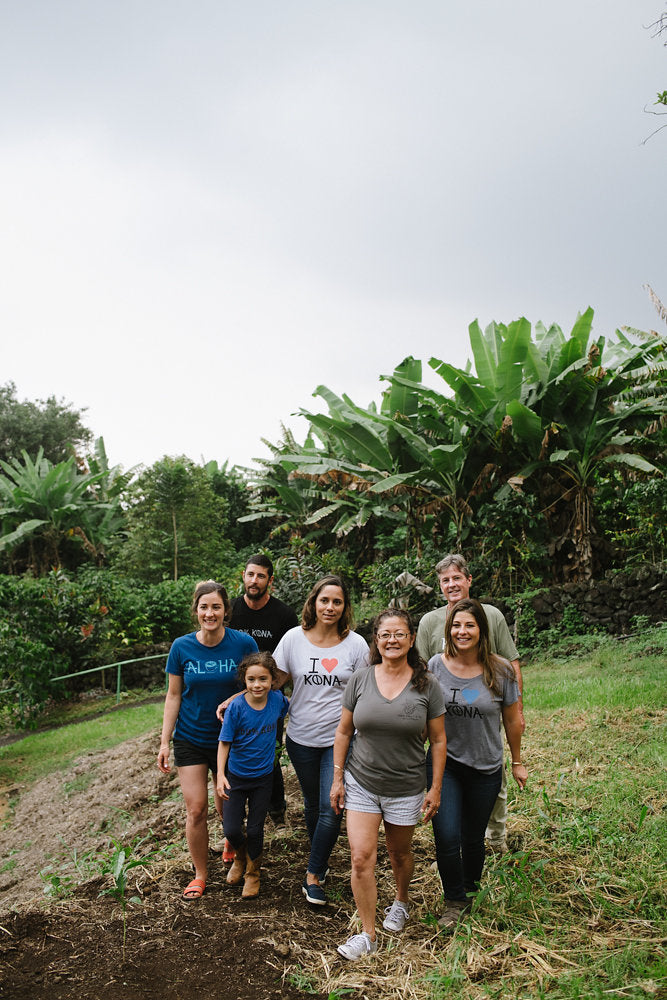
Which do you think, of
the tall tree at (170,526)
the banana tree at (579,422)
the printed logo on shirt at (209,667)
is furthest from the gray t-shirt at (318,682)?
the tall tree at (170,526)

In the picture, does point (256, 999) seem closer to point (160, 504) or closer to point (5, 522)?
point (160, 504)

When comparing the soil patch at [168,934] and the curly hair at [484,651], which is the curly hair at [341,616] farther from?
the soil patch at [168,934]

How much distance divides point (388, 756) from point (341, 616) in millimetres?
879

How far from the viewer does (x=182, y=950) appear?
358cm

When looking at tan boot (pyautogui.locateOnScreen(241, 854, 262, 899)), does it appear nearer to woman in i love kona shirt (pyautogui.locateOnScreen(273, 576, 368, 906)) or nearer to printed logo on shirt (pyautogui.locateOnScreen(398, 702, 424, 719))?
woman in i love kona shirt (pyautogui.locateOnScreen(273, 576, 368, 906))

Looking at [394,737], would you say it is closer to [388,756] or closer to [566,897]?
[388,756]

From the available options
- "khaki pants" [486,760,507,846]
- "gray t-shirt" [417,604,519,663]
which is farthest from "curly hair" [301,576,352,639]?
Answer: "khaki pants" [486,760,507,846]

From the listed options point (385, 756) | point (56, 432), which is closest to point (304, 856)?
point (385, 756)

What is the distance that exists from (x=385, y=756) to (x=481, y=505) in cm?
875

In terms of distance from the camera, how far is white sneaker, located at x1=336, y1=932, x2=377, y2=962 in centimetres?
342

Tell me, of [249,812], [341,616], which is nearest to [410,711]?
[341,616]

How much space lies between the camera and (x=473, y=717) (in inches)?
145

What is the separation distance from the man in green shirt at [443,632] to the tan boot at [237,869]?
1.44 m

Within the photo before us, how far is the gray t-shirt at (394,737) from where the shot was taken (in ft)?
11.4
